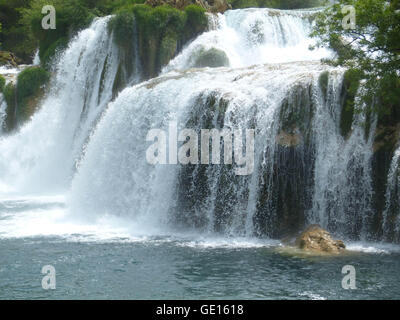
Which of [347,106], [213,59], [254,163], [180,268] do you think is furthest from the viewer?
[213,59]

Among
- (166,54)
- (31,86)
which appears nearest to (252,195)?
(166,54)

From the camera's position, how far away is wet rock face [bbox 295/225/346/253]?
10.7m

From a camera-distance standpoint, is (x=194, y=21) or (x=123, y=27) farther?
(x=194, y=21)

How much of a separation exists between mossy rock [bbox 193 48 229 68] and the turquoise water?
29.4 feet

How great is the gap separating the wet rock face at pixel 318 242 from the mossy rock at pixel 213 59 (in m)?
10.2

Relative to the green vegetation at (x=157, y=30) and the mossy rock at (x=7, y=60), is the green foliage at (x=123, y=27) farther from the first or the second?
the mossy rock at (x=7, y=60)

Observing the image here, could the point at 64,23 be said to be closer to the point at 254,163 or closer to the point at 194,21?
the point at 194,21

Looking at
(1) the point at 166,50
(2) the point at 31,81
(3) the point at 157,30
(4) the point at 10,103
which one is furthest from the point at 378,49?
Result: (4) the point at 10,103

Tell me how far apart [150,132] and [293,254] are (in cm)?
593

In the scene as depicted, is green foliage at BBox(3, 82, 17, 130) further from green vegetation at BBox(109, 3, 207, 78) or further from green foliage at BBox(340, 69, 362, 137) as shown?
green foliage at BBox(340, 69, 362, 137)

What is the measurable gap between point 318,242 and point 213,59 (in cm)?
1077

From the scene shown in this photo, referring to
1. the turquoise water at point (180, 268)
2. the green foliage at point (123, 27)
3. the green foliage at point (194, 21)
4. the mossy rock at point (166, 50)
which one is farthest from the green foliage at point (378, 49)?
the green foliage at point (123, 27)

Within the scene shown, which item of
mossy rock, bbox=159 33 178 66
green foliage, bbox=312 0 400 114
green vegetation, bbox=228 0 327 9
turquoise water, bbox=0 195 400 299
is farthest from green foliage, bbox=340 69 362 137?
green vegetation, bbox=228 0 327 9

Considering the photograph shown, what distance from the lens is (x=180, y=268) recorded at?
9992 millimetres
